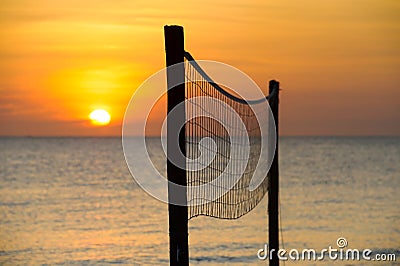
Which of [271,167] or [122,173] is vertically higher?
[122,173]

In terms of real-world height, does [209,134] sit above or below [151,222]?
below

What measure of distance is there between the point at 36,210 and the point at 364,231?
41.0 feet

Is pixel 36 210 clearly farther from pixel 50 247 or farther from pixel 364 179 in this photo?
pixel 364 179

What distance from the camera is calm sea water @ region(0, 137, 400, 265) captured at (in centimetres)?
1962

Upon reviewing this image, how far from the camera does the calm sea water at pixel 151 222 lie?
A: 64.4 feet

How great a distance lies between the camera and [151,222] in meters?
25.5

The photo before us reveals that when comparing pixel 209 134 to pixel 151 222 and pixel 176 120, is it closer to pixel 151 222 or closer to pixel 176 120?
pixel 176 120

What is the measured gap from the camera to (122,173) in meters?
53.2

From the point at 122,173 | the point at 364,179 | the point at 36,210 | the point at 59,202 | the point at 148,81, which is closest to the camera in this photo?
the point at 148,81

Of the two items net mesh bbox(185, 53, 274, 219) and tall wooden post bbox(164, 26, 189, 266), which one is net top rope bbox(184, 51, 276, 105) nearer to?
net mesh bbox(185, 53, 274, 219)

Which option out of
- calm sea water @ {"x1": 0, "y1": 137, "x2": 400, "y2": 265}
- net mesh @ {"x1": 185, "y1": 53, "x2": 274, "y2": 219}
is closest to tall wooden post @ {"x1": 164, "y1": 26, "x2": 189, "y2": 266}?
net mesh @ {"x1": 185, "y1": 53, "x2": 274, "y2": 219}

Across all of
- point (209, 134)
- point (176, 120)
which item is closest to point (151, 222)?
point (209, 134)

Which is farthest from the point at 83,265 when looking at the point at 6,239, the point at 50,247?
the point at 6,239

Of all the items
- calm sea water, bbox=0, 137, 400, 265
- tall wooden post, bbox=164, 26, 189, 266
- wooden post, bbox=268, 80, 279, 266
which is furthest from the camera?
calm sea water, bbox=0, 137, 400, 265
